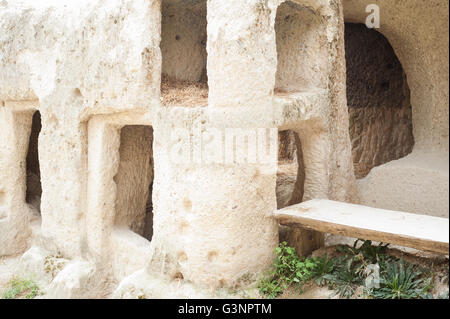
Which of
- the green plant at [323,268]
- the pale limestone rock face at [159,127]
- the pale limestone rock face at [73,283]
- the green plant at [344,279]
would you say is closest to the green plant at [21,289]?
the pale limestone rock face at [73,283]

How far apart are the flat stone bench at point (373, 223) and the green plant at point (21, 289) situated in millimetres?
3597

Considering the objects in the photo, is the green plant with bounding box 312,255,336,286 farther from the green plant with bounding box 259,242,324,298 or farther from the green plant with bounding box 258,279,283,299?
the green plant with bounding box 258,279,283,299

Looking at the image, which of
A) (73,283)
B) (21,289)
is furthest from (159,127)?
(21,289)

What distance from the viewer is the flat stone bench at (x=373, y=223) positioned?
395 centimetres

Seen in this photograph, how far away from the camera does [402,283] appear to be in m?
4.35

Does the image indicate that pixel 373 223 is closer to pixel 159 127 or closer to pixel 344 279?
pixel 344 279

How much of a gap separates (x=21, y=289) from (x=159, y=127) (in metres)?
3.21

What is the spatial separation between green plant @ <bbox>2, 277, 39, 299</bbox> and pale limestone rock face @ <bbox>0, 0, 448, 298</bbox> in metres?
0.42

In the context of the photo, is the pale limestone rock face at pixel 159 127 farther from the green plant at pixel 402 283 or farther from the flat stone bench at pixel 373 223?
the green plant at pixel 402 283

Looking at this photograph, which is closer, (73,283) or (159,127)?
(159,127)

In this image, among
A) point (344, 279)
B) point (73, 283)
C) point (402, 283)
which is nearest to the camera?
point (402, 283)

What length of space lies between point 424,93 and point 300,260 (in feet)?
10.4

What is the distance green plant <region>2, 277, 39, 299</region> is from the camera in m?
6.06

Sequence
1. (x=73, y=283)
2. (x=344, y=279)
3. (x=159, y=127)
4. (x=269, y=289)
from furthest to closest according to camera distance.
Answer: (x=73, y=283)
(x=159, y=127)
(x=269, y=289)
(x=344, y=279)
